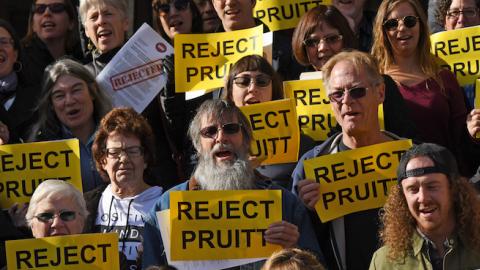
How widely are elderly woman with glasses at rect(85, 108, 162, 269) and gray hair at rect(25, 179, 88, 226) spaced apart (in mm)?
314

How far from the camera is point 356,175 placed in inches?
353

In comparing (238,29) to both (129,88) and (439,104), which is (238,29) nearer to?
(129,88)

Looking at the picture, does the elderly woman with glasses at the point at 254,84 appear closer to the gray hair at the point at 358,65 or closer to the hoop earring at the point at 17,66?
the gray hair at the point at 358,65

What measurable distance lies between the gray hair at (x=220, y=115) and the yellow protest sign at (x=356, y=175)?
0.40 meters

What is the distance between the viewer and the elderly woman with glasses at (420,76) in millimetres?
9992

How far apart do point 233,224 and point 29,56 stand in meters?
3.47

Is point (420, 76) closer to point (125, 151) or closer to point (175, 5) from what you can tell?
point (175, 5)

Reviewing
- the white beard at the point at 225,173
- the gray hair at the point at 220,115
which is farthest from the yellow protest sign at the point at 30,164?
the white beard at the point at 225,173

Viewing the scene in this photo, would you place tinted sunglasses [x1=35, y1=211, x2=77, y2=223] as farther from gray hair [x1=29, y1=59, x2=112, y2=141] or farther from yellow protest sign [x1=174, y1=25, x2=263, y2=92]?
yellow protest sign [x1=174, y1=25, x2=263, y2=92]

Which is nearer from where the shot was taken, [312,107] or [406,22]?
[312,107]

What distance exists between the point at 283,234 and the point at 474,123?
66.0 inches

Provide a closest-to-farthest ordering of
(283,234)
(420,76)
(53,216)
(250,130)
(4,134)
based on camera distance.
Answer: (283,234)
(53,216)
(250,130)
(4,134)
(420,76)

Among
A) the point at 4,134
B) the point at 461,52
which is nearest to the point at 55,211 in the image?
the point at 4,134

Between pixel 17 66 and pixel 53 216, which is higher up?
pixel 17 66
